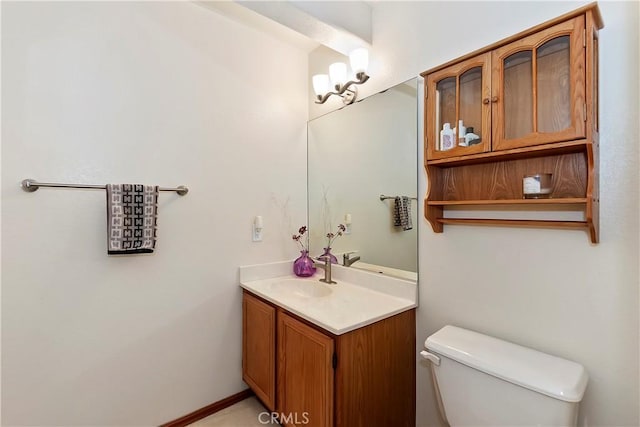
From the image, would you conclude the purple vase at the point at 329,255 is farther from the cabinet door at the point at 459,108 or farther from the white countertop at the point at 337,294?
the cabinet door at the point at 459,108

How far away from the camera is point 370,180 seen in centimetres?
192

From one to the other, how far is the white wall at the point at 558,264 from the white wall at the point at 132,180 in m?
1.10

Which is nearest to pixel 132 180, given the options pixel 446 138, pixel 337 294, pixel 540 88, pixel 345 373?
pixel 337 294

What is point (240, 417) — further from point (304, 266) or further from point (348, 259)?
point (348, 259)

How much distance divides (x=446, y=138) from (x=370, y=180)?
61 cm

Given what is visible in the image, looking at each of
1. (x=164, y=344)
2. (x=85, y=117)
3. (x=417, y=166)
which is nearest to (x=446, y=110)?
(x=417, y=166)

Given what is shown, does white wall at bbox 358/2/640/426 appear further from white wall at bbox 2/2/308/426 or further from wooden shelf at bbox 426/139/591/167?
white wall at bbox 2/2/308/426

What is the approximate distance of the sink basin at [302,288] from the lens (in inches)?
75.0

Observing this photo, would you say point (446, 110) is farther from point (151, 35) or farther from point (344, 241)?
point (151, 35)

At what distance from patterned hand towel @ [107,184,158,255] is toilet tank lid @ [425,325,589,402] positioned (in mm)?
1467

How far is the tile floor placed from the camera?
179 cm

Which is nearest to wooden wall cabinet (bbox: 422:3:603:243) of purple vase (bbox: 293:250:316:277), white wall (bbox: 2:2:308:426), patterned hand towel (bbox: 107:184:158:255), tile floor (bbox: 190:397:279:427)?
purple vase (bbox: 293:250:316:277)

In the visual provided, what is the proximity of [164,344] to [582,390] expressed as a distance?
190 cm

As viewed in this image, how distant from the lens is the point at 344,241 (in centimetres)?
210
